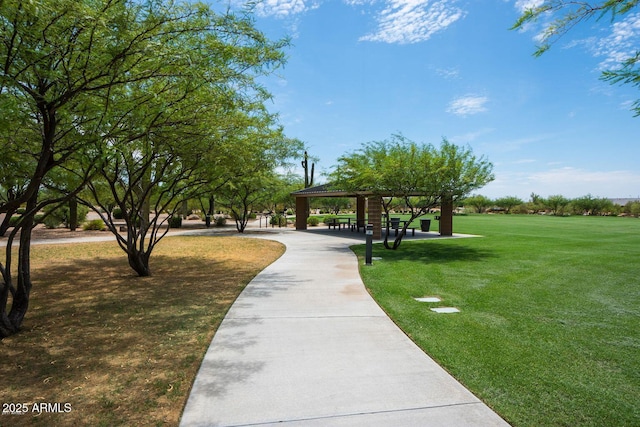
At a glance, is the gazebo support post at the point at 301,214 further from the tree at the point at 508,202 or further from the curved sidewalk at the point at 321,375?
the tree at the point at 508,202

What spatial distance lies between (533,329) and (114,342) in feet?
19.2

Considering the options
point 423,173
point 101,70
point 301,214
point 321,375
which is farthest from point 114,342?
point 301,214

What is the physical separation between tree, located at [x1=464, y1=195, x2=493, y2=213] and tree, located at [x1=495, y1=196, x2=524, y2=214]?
147cm

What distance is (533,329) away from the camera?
547cm

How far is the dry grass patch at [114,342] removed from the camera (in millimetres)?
3455

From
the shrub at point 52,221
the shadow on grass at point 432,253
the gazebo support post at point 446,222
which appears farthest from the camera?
the shrub at point 52,221

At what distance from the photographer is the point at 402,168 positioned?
13.4m

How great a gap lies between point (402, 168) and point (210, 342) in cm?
1005

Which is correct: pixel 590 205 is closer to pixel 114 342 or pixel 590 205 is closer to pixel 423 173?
pixel 423 173

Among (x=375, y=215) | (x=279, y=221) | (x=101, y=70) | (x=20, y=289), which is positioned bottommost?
(x=20, y=289)

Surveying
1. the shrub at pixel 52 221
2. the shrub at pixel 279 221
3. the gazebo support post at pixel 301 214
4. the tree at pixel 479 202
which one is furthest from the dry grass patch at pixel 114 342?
the tree at pixel 479 202

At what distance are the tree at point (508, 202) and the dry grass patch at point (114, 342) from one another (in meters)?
61.0

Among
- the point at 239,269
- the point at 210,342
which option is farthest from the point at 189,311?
the point at 239,269

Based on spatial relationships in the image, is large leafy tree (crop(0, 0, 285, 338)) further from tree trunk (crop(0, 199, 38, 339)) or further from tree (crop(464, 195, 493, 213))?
tree (crop(464, 195, 493, 213))
